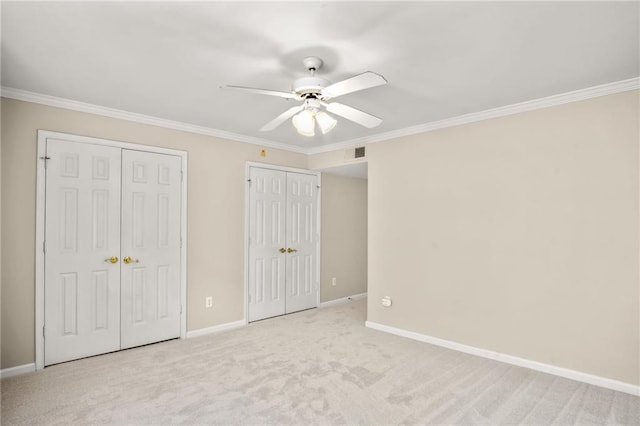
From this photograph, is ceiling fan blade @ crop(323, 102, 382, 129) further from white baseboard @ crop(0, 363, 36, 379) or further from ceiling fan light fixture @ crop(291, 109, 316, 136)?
white baseboard @ crop(0, 363, 36, 379)

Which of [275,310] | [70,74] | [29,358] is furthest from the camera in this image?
[275,310]

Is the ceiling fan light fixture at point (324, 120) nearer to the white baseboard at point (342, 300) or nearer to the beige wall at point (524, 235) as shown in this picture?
the beige wall at point (524, 235)

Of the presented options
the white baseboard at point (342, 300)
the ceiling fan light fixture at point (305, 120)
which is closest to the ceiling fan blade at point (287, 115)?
the ceiling fan light fixture at point (305, 120)

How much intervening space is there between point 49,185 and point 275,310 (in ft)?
9.75

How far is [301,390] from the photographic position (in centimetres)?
274

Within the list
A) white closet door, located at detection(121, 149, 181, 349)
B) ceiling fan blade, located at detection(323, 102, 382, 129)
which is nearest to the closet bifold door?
white closet door, located at detection(121, 149, 181, 349)

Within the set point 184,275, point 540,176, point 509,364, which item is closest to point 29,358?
point 184,275

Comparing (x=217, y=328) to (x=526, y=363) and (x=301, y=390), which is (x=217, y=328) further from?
(x=526, y=363)

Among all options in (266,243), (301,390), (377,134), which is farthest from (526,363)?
(266,243)

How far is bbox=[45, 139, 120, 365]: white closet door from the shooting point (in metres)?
3.20

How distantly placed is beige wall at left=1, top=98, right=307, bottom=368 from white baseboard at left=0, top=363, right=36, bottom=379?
0.13ft

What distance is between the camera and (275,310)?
4.89 m

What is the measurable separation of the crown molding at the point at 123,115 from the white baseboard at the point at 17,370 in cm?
229

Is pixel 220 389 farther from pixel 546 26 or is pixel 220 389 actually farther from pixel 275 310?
pixel 546 26
